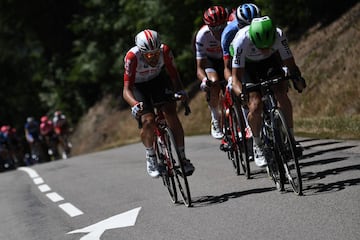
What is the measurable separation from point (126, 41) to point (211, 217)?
32.0 m

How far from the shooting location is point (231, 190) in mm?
9922

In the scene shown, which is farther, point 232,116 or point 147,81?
point 232,116

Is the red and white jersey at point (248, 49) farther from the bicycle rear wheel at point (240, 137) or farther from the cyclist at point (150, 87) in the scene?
the bicycle rear wheel at point (240, 137)

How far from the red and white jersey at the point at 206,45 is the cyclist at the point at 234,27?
1.27 m

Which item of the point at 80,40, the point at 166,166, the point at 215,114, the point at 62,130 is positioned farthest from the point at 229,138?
the point at 80,40

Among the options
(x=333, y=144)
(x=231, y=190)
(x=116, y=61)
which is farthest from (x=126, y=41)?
(x=231, y=190)

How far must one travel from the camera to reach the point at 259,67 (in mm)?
9188

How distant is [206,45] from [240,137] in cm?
203

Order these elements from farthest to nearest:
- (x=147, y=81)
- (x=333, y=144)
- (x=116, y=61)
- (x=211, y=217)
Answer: (x=116, y=61) < (x=333, y=144) < (x=147, y=81) < (x=211, y=217)

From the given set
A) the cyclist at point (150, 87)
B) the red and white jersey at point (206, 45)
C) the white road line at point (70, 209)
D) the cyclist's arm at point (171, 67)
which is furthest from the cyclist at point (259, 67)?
the red and white jersey at point (206, 45)

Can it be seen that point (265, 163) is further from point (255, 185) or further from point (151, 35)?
point (151, 35)

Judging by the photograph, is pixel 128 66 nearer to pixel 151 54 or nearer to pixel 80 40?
pixel 151 54

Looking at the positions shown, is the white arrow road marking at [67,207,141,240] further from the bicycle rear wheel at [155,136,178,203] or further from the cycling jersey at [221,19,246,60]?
the cycling jersey at [221,19,246,60]

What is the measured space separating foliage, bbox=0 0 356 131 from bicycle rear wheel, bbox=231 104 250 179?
44.8 ft
